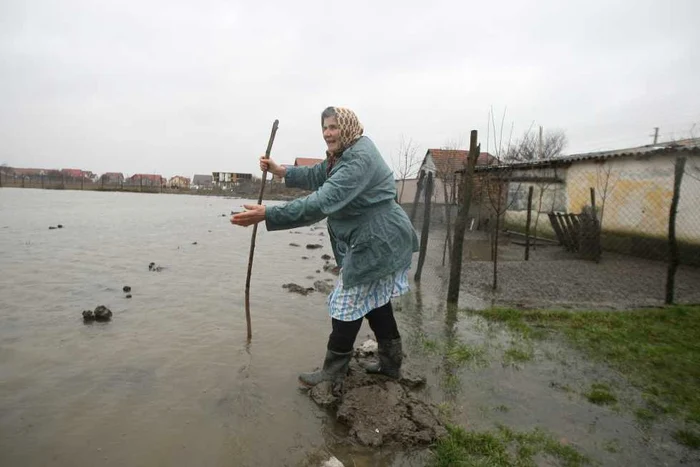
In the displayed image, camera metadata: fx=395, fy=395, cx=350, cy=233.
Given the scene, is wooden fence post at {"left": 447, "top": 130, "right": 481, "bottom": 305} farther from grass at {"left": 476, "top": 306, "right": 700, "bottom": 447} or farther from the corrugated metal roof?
the corrugated metal roof

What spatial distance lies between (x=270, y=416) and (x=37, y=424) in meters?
1.54

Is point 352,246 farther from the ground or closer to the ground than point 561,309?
farther from the ground

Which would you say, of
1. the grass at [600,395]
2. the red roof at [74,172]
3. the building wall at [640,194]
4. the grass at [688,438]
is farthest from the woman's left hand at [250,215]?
the red roof at [74,172]

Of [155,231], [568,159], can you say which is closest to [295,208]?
[568,159]

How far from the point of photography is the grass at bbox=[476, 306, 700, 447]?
10.1 feet

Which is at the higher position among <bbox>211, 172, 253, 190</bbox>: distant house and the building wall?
<bbox>211, 172, 253, 190</bbox>: distant house

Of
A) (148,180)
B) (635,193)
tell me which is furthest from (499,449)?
(148,180)

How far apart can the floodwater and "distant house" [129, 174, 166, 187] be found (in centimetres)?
9735

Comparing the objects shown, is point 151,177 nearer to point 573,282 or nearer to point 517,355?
point 573,282

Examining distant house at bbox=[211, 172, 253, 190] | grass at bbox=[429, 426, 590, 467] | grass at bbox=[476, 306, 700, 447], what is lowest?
grass at bbox=[429, 426, 590, 467]

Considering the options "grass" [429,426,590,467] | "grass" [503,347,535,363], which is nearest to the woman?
"grass" [429,426,590,467]

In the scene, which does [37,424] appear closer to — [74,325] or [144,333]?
[144,333]

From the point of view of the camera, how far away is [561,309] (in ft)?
18.2

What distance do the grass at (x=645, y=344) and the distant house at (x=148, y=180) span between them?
100034mm
